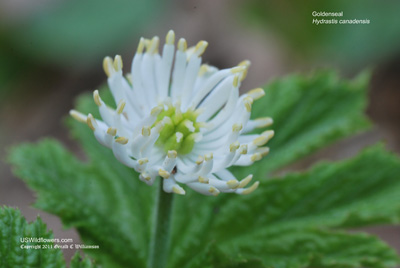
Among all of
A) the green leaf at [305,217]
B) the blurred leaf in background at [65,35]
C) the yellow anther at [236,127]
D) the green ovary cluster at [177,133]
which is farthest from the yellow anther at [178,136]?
the blurred leaf in background at [65,35]

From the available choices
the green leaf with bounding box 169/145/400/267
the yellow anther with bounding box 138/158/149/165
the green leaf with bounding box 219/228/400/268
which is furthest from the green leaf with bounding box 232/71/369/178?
the yellow anther with bounding box 138/158/149/165

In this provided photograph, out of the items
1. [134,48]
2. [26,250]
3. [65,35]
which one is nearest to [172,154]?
[26,250]

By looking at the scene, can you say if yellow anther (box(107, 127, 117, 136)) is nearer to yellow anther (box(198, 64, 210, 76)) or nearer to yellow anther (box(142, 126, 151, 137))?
yellow anther (box(142, 126, 151, 137))

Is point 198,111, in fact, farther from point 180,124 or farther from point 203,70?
point 203,70

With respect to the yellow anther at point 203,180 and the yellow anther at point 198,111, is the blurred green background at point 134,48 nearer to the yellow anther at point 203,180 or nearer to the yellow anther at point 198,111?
the yellow anther at point 198,111

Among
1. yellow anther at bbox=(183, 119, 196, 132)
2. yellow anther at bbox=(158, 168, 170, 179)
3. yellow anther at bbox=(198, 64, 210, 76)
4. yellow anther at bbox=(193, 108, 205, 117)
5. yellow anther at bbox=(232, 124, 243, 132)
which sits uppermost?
yellow anther at bbox=(198, 64, 210, 76)

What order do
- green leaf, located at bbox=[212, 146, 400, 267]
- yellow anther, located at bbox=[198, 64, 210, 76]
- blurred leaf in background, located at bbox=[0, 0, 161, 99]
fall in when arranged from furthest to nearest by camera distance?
1. blurred leaf in background, located at bbox=[0, 0, 161, 99]
2. green leaf, located at bbox=[212, 146, 400, 267]
3. yellow anther, located at bbox=[198, 64, 210, 76]

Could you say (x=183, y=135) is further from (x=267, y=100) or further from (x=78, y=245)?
(x=267, y=100)

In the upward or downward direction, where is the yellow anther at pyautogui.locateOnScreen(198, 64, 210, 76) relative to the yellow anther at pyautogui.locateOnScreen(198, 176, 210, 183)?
upward
